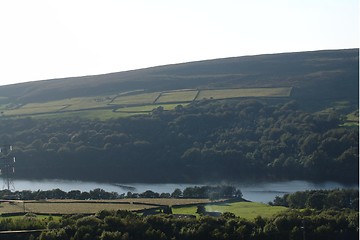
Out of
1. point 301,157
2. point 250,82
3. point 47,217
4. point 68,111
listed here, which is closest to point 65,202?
point 47,217

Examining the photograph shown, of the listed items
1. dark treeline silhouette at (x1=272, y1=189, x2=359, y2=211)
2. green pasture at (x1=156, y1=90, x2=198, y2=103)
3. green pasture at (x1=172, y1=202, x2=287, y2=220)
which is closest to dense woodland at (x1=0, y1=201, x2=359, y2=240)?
green pasture at (x1=172, y1=202, x2=287, y2=220)

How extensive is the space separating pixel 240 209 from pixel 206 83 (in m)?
62.5

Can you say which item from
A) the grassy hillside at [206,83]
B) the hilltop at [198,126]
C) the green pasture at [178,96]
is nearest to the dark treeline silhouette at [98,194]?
the hilltop at [198,126]

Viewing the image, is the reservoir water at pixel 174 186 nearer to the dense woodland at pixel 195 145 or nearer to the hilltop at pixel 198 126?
the dense woodland at pixel 195 145

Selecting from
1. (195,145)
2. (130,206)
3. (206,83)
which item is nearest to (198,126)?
(195,145)

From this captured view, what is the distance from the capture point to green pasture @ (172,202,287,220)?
111 ft

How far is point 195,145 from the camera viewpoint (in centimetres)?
7375

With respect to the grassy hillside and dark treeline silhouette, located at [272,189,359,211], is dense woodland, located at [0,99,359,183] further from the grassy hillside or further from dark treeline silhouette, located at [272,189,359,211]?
dark treeline silhouette, located at [272,189,359,211]

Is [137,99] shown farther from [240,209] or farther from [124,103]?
[240,209]

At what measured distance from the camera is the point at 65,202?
38688 millimetres

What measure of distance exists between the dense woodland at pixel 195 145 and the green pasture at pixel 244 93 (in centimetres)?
334

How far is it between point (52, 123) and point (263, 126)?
2196cm

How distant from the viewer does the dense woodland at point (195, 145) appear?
64125 mm

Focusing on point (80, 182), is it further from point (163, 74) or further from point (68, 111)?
point (163, 74)
